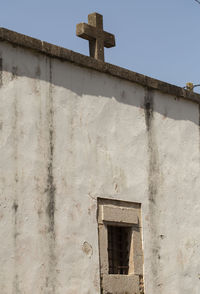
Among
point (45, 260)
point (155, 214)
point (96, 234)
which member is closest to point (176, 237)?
point (155, 214)

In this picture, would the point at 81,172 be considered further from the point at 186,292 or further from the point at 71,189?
the point at 186,292

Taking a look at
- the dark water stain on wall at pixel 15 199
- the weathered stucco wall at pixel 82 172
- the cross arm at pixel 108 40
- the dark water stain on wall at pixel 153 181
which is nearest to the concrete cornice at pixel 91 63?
the weathered stucco wall at pixel 82 172

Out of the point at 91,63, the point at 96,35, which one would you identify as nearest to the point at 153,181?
the point at 91,63

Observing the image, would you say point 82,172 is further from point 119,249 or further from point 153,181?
point 153,181

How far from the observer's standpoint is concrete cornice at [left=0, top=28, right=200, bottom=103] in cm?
797

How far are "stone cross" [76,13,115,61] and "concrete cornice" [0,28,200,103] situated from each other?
0.22 meters

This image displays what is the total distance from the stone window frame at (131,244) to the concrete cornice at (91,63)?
173 centimetres

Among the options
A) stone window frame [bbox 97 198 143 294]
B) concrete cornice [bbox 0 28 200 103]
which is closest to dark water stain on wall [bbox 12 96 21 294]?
concrete cornice [bbox 0 28 200 103]

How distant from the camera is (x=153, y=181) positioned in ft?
30.7

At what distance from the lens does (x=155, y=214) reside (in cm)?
923

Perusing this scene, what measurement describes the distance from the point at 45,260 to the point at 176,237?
2.42m

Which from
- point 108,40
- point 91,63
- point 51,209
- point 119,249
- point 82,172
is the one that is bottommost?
point 119,249

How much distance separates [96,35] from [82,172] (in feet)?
6.42

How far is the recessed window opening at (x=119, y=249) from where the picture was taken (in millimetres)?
8719
